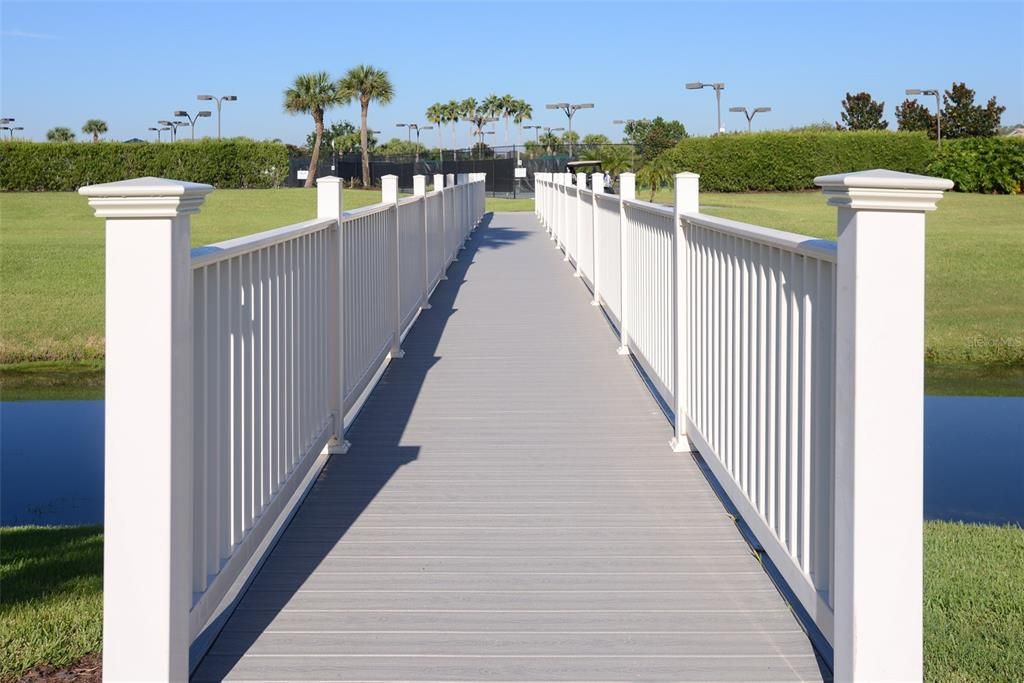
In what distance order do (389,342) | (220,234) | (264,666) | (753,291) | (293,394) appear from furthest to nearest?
(220,234) < (389,342) < (293,394) < (753,291) < (264,666)

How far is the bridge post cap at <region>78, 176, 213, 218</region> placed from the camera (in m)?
3.35

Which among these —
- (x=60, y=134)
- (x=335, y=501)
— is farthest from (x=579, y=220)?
(x=60, y=134)

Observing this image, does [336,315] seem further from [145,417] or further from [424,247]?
[424,247]

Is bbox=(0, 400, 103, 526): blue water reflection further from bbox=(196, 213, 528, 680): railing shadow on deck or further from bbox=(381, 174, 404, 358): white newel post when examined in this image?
bbox=(381, 174, 404, 358): white newel post

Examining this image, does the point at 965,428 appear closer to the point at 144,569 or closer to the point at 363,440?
the point at 363,440

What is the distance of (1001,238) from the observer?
29.0 meters

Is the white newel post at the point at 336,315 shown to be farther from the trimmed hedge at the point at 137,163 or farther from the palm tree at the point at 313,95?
the palm tree at the point at 313,95

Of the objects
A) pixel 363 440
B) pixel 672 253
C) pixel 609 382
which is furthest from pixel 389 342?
pixel 672 253

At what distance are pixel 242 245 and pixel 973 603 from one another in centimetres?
332

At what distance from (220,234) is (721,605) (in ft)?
99.2

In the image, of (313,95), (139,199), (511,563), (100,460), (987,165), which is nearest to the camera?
(139,199)

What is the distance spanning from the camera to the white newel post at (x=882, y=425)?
3.34 meters

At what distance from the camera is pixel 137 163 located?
6100 centimetres

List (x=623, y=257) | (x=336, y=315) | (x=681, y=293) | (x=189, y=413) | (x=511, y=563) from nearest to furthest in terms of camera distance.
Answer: (x=189, y=413) → (x=511, y=563) → (x=681, y=293) → (x=336, y=315) → (x=623, y=257)
